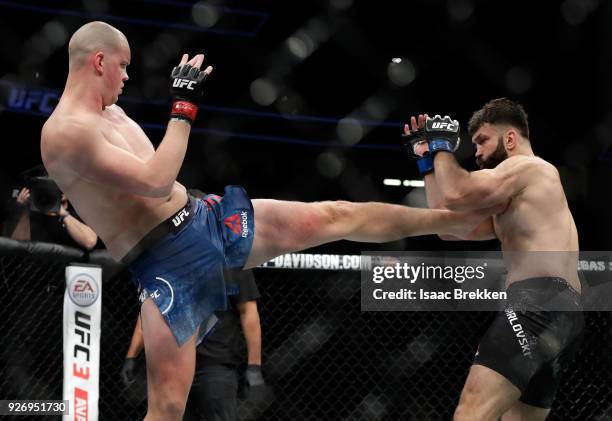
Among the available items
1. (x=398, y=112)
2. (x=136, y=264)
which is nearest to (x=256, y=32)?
(x=398, y=112)

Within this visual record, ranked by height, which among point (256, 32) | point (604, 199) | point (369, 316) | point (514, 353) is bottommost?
point (514, 353)

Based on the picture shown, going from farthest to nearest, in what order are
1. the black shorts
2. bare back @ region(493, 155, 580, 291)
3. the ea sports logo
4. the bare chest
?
the ea sports logo < bare back @ region(493, 155, 580, 291) < the black shorts < the bare chest

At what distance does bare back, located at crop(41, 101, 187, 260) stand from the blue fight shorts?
0.12 ft

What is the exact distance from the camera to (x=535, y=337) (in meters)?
2.32

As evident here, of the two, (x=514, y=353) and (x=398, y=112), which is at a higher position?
(x=398, y=112)

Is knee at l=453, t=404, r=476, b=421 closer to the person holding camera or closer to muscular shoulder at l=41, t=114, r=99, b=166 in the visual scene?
muscular shoulder at l=41, t=114, r=99, b=166

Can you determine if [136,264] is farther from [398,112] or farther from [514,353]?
[398,112]

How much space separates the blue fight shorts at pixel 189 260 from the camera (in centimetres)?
201

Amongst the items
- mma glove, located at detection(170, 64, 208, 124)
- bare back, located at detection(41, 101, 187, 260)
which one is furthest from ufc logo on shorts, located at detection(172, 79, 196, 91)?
bare back, located at detection(41, 101, 187, 260)

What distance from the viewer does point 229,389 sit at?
307 centimetres

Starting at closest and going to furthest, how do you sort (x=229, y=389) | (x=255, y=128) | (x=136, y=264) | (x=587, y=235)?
1. (x=136, y=264)
2. (x=229, y=389)
3. (x=587, y=235)
4. (x=255, y=128)

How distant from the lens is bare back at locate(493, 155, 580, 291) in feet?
7.93

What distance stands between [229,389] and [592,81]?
421cm

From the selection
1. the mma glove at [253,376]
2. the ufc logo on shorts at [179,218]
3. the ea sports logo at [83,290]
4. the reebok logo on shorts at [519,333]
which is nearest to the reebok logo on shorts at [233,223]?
the ufc logo on shorts at [179,218]
